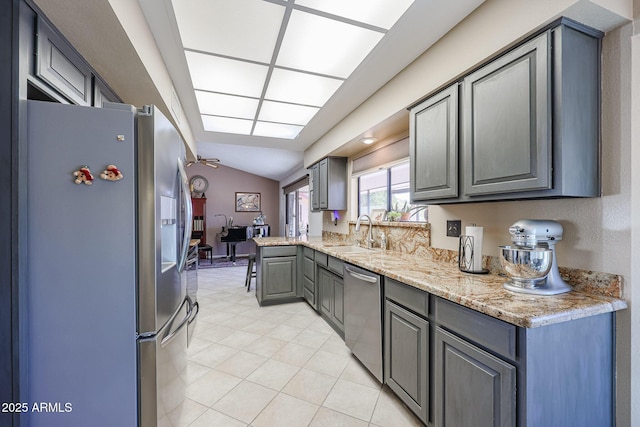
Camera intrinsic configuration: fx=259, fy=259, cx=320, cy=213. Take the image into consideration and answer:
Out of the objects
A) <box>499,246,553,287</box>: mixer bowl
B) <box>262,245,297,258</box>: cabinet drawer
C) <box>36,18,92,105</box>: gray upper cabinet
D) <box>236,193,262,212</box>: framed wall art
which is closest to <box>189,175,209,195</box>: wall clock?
<box>236,193,262,212</box>: framed wall art

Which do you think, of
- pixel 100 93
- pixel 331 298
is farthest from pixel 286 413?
pixel 100 93

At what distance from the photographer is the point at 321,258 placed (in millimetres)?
2965

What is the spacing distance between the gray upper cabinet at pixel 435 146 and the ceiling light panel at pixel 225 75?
142 centimetres

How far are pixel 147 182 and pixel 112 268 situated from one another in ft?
1.35

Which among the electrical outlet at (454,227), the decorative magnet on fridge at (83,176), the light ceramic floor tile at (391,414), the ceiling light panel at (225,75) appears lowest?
the light ceramic floor tile at (391,414)

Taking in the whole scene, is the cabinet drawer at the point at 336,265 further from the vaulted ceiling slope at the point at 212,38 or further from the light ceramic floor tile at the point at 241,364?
the vaulted ceiling slope at the point at 212,38

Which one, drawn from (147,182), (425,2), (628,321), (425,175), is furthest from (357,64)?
(628,321)

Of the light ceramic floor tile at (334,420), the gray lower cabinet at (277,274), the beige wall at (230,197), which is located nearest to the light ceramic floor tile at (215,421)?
the light ceramic floor tile at (334,420)

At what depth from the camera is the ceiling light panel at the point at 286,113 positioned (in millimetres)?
2998

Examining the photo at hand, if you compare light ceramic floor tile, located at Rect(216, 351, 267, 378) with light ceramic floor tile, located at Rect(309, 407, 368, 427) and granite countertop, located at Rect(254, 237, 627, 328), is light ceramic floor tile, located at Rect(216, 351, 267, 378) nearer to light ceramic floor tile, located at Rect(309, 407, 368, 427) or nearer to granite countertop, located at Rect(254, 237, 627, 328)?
light ceramic floor tile, located at Rect(309, 407, 368, 427)

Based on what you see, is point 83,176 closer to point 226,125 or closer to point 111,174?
point 111,174

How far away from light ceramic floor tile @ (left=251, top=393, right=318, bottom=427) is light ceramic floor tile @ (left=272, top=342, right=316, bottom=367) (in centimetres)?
43

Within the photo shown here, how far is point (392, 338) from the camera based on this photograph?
1.67 metres

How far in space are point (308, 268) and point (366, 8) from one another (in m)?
2.71
